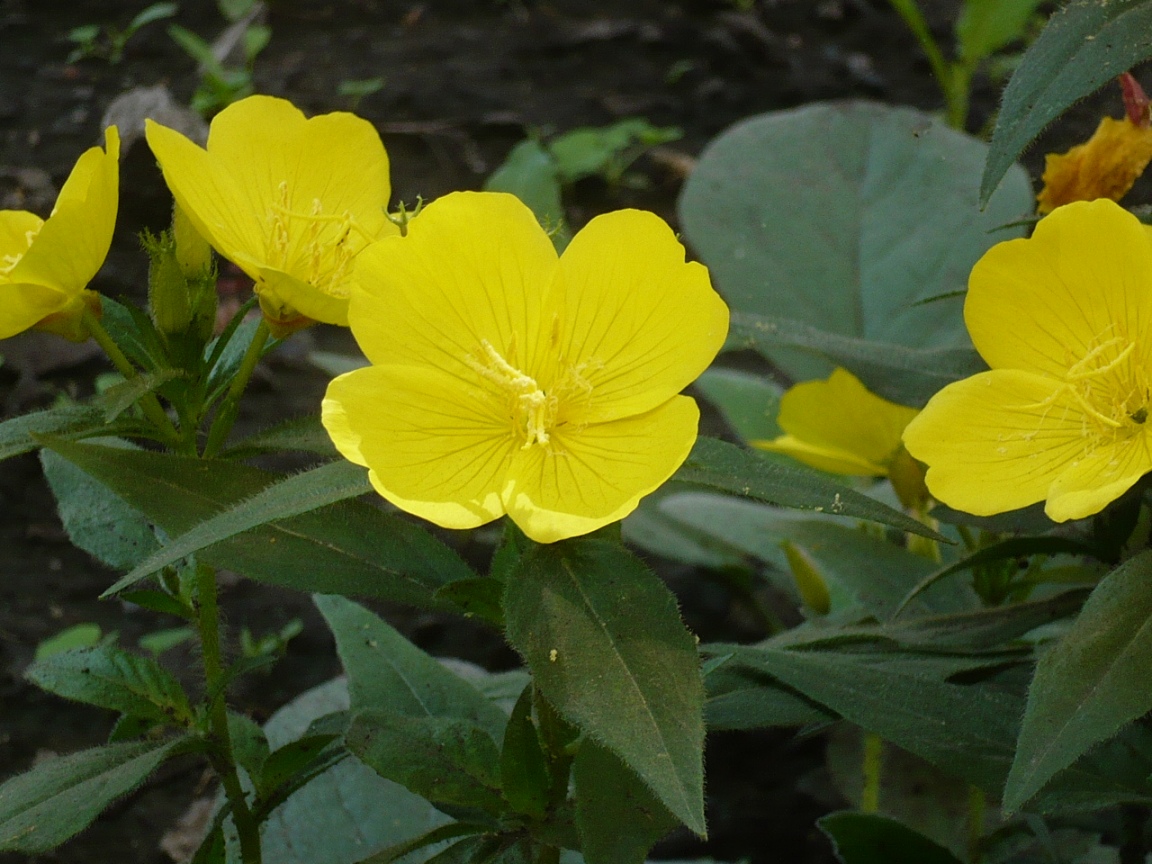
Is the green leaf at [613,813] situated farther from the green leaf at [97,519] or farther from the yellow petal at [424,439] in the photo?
the green leaf at [97,519]

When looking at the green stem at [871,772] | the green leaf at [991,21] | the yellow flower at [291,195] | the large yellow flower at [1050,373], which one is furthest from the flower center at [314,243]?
the green leaf at [991,21]

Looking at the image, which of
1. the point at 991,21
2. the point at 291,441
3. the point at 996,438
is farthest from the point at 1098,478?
the point at 991,21

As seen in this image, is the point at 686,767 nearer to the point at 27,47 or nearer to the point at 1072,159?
the point at 1072,159

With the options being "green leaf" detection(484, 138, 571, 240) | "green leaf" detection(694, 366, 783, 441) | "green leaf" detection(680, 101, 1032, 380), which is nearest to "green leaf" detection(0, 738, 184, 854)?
"green leaf" detection(694, 366, 783, 441)

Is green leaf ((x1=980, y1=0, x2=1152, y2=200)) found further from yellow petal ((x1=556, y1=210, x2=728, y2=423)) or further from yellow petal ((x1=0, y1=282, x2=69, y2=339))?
yellow petal ((x1=0, y1=282, x2=69, y2=339))

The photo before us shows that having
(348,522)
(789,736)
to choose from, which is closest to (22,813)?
(348,522)
